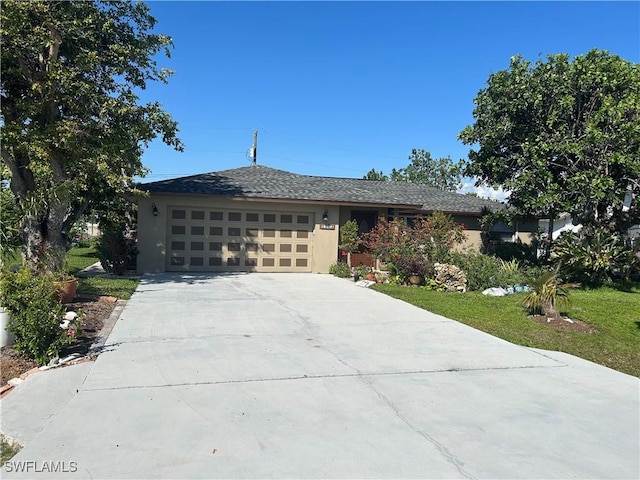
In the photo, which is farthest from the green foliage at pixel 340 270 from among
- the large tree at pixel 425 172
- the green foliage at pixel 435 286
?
A: the large tree at pixel 425 172

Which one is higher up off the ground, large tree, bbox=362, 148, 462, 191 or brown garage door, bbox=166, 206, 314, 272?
large tree, bbox=362, 148, 462, 191

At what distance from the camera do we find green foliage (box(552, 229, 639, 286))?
45.3 feet

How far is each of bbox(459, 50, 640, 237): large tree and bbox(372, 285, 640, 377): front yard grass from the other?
3050 mm

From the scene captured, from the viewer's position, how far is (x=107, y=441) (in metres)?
3.50

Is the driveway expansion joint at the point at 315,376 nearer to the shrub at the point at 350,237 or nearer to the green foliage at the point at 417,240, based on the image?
the green foliage at the point at 417,240

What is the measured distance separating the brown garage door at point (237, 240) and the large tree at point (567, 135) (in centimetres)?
670

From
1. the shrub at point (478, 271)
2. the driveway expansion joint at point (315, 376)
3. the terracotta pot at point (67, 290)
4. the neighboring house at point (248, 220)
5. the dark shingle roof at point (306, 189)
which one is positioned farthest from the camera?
the dark shingle roof at point (306, 189)

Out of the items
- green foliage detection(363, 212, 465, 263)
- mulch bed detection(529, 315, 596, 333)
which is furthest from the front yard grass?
green foliage detection(363, 212, 465, 263)

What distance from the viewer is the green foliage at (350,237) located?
1616 centimetres

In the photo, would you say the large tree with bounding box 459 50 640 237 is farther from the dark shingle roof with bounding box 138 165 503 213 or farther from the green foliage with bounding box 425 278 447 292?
the green foliage with bounding box 425 278 447 292

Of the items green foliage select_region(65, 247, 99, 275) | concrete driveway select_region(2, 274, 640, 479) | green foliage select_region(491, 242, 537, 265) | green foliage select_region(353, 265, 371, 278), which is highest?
green foliage select_region(491, 242, 537, 265)

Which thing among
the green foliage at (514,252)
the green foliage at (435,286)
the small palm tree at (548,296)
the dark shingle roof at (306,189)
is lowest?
the green foliage at (435,286)

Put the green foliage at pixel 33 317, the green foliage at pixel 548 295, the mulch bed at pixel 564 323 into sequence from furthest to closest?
the green foliage at pixel 548 295, the mulch bed at pixel 564 323, the green foliage at pixel 33 317

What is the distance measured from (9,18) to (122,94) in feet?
8.73
